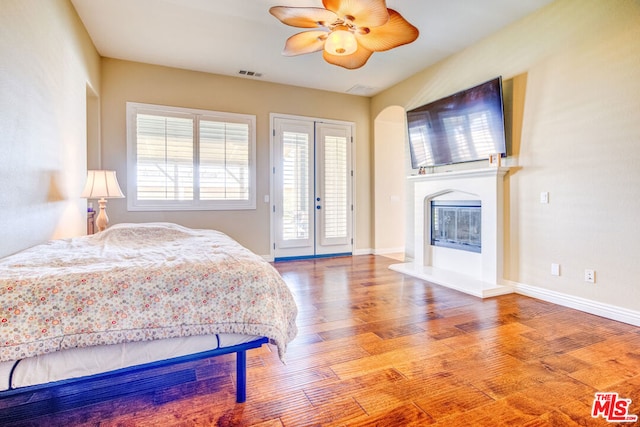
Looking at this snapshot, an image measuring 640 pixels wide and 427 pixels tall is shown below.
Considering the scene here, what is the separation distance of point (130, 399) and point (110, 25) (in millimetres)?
3859

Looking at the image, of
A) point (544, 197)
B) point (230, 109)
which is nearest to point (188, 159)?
point (230, 109)

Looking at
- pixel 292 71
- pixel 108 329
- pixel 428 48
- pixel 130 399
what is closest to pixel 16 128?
pixel 108 329

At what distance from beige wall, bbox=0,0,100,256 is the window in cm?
97

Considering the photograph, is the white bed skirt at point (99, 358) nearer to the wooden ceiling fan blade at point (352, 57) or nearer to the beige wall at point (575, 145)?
the wooden ceiling fan blade at point (352, 57)

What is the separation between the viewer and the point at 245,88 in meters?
5.20

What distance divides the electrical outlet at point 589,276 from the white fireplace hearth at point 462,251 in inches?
30.0

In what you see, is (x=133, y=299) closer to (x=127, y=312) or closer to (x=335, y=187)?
(x=127, y=312)

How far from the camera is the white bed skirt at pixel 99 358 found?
125 centimetres

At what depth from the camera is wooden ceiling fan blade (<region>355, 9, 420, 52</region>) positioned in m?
2.49

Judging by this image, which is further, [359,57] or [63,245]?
[359,57]

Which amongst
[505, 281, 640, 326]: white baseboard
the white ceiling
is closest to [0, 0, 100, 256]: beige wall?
the white ceiling

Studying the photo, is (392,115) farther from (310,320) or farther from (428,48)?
(310,320)

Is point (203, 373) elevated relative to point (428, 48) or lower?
lower

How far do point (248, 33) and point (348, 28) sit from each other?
169cm
